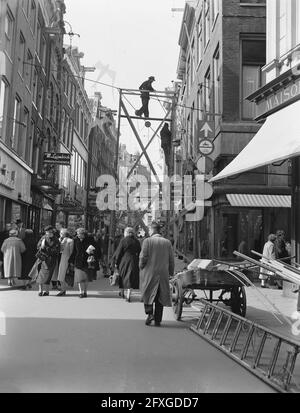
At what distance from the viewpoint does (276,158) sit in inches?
344

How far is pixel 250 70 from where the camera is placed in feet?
59.9

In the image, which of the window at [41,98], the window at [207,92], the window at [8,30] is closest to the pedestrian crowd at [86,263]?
the window at [8,30]

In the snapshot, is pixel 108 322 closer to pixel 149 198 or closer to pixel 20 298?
pixel 20 298

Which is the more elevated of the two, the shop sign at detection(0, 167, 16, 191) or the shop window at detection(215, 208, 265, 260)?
the shop sign at detection(0, 167, 16, 191)

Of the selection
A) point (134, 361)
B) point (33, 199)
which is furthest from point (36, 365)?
point (33, 199)

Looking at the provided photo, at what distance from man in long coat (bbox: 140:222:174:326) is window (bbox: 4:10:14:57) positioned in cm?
1552

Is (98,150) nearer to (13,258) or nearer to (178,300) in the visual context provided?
(13,258)

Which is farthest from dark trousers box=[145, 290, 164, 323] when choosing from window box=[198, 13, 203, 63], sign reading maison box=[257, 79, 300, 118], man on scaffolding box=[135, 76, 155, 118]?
window box=[198, 13, 203, 63]

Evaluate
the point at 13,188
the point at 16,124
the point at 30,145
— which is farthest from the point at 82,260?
the point at 30,145

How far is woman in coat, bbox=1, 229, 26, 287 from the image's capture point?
43.6 feet

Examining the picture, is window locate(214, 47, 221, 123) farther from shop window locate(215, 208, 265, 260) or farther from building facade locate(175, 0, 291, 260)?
shop window locate(215, 208, 265, 260)

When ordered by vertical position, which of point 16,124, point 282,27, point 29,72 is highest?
point 29,72

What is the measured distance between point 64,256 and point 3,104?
10.6 meters
